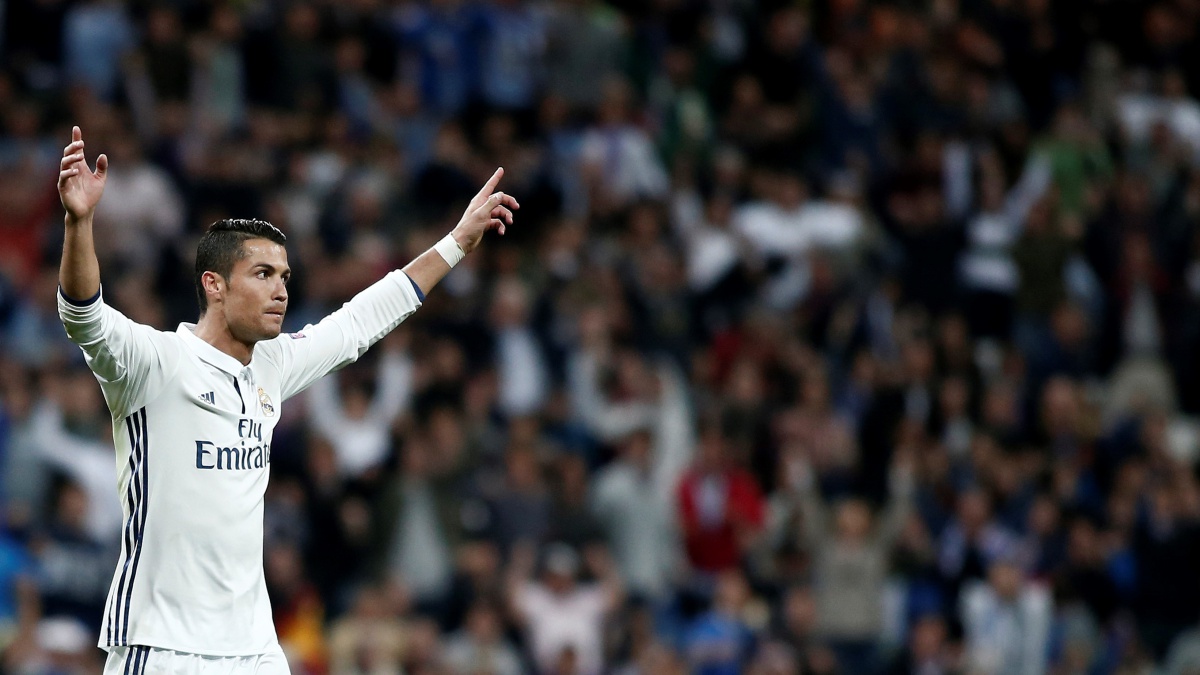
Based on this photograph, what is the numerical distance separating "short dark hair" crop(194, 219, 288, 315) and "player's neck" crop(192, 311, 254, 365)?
0.04 m

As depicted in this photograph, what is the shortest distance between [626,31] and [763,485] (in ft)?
18.3

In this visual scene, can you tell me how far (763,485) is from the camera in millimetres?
14789

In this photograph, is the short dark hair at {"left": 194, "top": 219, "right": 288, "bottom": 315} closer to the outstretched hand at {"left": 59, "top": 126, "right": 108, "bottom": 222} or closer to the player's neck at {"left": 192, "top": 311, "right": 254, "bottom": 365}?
the player's neck at {"left": 192, "top": 311, "right": 254, "bottom": 365}

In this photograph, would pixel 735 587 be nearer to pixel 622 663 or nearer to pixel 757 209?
pixel 622 663

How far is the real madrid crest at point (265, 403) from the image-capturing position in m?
6.30

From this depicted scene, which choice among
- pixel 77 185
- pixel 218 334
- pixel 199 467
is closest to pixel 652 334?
pixel 218 334

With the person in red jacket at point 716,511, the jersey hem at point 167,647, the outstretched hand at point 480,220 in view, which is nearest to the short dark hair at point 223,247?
the outstretched hand at point 480,220

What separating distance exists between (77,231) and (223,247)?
75cm

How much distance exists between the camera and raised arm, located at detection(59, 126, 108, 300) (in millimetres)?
5477

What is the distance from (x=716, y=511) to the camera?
14.3 m

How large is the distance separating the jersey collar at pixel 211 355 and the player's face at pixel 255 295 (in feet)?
0.29

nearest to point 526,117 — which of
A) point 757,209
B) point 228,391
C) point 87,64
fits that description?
point 757,209

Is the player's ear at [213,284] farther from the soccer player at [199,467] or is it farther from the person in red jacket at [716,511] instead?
the person in red jacket at [716,511]

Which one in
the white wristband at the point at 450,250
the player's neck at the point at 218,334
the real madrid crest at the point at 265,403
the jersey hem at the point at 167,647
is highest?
the white wristband at the point at 450,250
